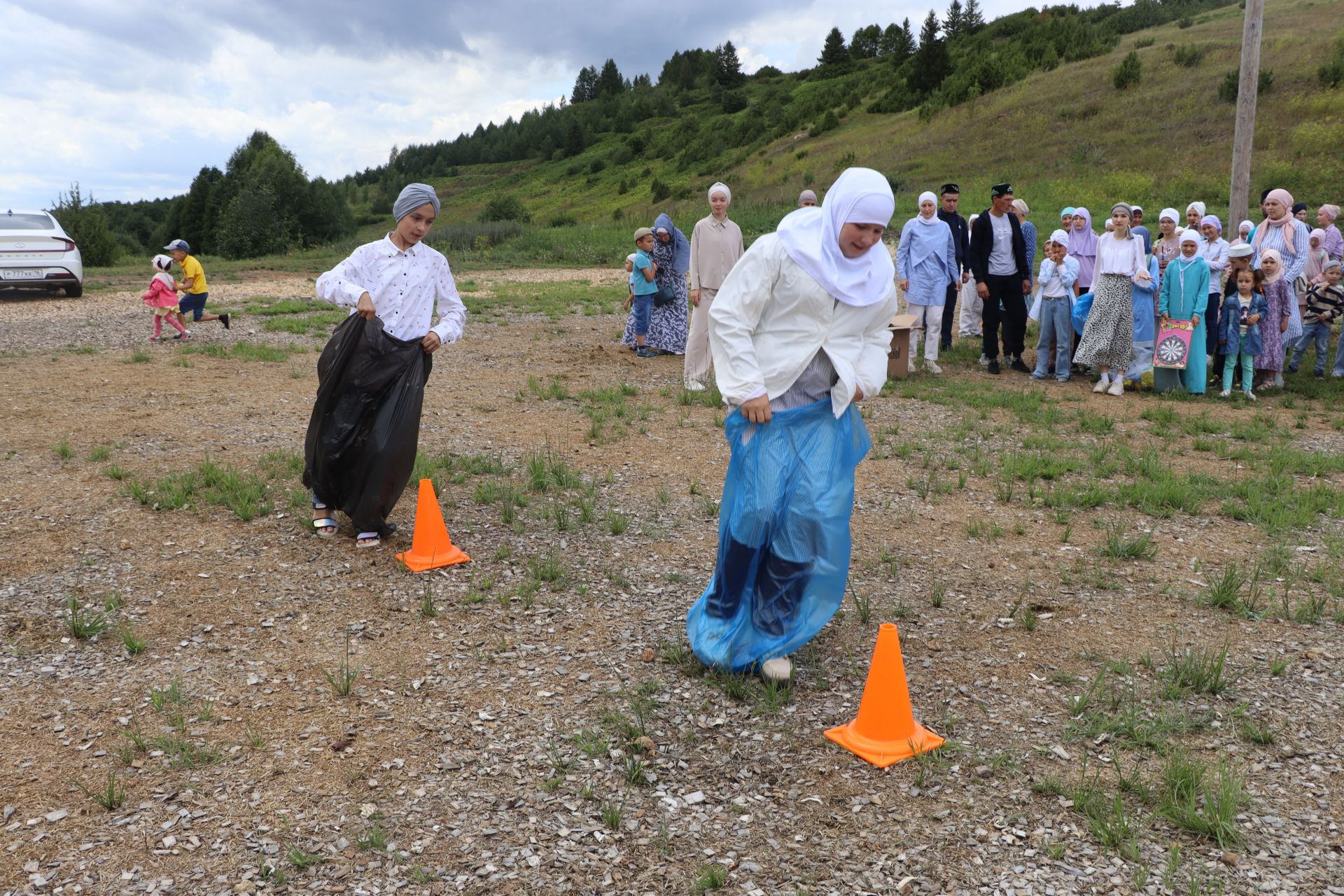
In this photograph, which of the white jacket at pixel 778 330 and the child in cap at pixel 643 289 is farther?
the child in cap at pixel 643 289

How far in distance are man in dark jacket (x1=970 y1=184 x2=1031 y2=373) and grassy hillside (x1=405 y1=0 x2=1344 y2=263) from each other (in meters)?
15.3

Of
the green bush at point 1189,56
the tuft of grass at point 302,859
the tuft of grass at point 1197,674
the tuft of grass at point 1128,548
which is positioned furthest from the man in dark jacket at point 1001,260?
the green bush at point 1189,56

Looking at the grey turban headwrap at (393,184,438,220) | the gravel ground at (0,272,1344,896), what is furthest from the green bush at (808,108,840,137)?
the grey turban headwrap at (393,184,438,220)

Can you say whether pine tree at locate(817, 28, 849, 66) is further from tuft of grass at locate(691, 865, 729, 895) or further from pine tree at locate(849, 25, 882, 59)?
tuft of grass at locate(691, 865, 729, 895)

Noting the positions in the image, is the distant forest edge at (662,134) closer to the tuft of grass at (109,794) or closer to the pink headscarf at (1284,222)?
the pink headscarf at (1284,222)

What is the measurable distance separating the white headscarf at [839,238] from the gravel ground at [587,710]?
5.59 feet

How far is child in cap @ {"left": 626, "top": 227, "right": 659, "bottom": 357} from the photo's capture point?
12305mm

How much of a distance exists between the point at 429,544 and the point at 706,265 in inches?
219

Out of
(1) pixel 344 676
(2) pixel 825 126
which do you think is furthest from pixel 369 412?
(2) pixel 825 126

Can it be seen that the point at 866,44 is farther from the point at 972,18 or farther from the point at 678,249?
the point at 678,249

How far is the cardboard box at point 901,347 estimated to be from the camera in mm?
10648

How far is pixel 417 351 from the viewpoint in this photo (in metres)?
5.65

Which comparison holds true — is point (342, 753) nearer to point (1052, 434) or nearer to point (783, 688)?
point (783, 688)

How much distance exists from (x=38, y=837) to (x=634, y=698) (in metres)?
2.12
